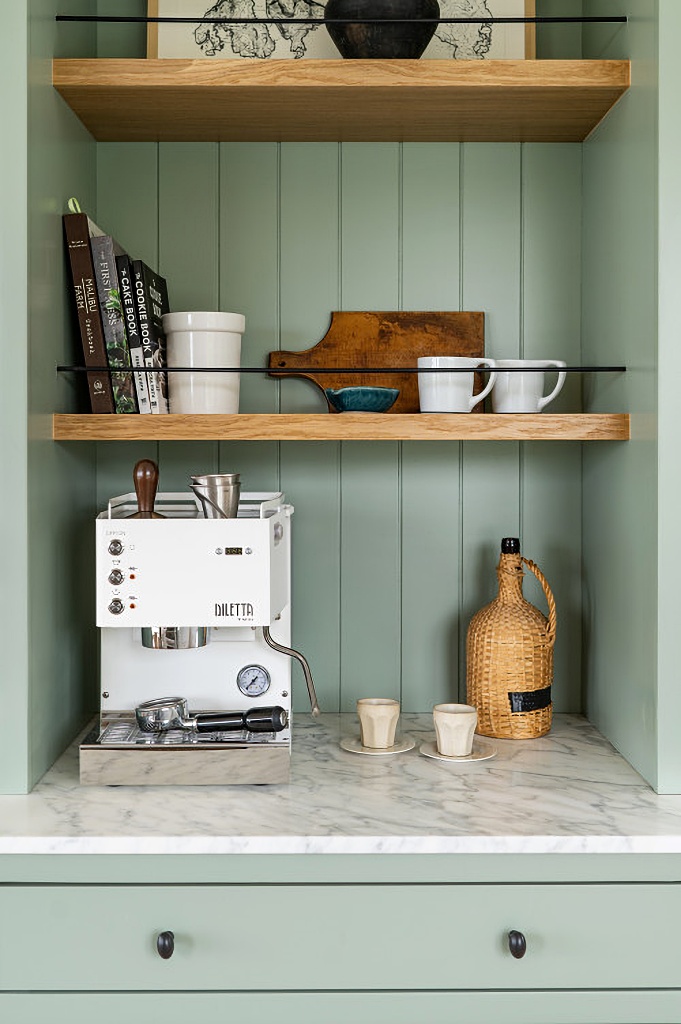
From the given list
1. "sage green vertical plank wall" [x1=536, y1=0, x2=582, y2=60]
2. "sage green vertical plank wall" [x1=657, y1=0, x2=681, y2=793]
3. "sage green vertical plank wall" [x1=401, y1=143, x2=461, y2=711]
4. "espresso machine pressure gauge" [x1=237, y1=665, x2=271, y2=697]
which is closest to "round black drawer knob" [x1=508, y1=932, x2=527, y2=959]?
"sage green vertical plank wall" [x1=657, y1=0, x2=681, y2=793]

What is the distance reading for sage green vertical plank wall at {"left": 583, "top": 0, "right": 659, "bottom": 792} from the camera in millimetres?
1427

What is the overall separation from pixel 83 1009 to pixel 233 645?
551mm

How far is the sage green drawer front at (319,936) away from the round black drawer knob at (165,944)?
0.02m

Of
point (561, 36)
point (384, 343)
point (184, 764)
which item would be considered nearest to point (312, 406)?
point (384, 343)

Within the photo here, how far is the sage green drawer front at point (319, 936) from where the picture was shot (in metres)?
1.26

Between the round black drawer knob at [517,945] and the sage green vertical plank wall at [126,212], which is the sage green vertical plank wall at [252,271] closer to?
the sage green vertical plank wall at [126,212]

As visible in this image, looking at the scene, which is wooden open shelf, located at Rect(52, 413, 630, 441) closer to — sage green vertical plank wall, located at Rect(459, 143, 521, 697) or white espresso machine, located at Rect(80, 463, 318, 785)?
white espresso machine, located at Rect(80, 463, 318, 785)

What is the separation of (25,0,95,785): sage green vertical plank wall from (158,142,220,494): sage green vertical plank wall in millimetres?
156

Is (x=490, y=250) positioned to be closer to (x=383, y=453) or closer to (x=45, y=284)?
(x=383, y=453)

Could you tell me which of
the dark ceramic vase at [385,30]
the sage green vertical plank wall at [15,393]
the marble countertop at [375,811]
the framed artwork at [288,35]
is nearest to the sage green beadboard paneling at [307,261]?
the framed artwork at [288,35]

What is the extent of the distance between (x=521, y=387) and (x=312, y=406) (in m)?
0.42

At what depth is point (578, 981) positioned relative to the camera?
1.27 meters

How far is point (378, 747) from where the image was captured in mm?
1611

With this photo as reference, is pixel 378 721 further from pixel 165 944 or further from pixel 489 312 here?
pixel 489 312
